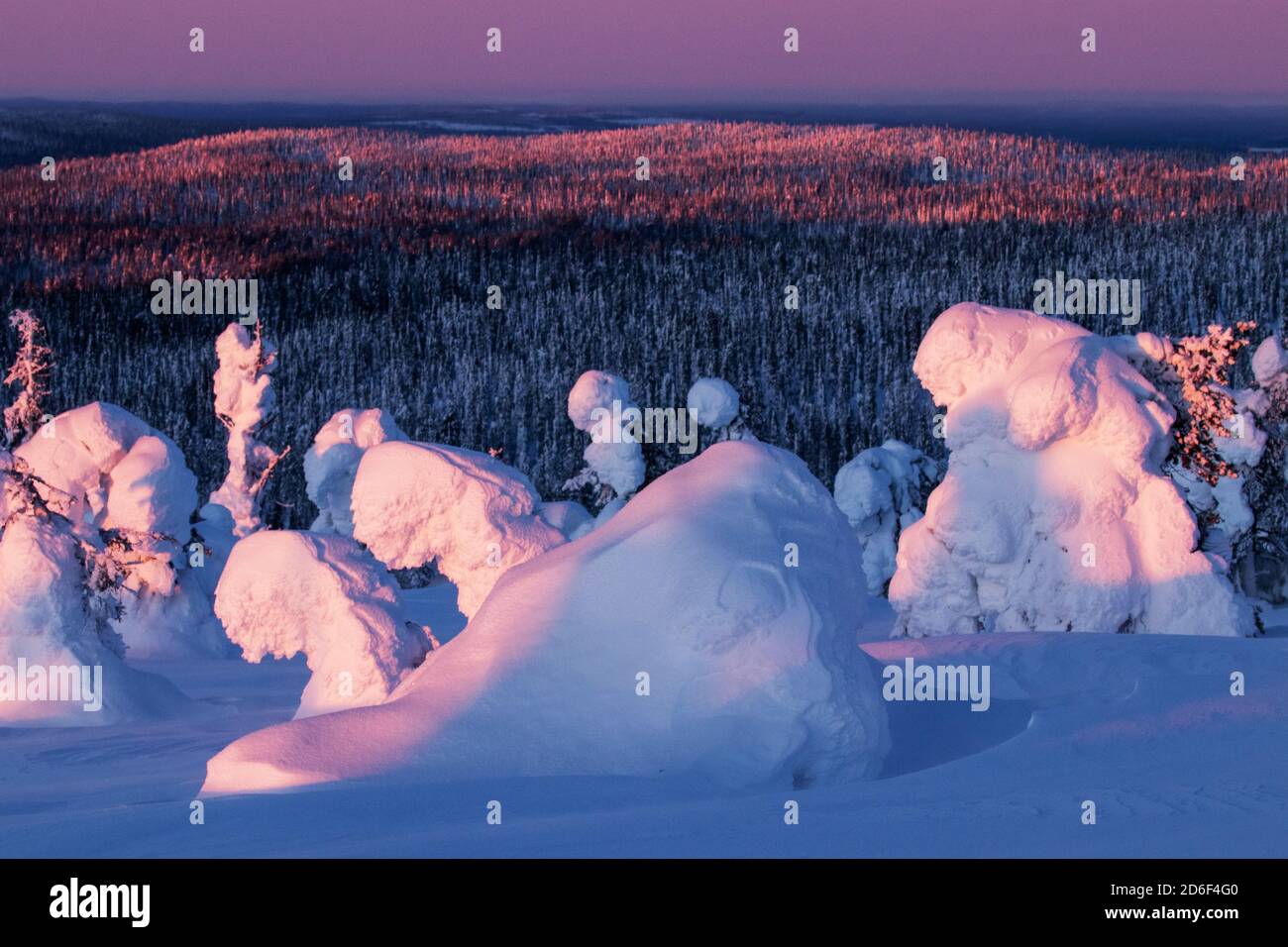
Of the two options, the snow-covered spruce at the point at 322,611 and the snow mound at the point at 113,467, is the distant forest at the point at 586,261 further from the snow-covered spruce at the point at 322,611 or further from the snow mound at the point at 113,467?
the snow-covered spruce at the point at 322,611

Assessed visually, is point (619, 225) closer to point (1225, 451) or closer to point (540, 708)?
point (1225, 451)

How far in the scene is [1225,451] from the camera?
24.9 m

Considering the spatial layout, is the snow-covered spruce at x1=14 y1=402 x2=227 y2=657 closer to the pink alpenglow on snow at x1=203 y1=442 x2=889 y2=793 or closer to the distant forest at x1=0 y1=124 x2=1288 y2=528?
the pink alpenglow on snow at x1=203 y1=442 x2=889 y2=793

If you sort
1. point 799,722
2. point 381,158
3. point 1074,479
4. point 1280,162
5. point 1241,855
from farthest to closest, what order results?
point 381,158, point 1280,162, point 1074,479, point 799,722, point 1241,855

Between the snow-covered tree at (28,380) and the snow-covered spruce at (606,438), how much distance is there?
7908 mm

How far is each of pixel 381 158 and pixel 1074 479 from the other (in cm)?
17670

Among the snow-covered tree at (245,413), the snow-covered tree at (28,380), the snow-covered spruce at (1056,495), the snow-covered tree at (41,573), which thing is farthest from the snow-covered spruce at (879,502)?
the snow-covered tree at (41,573)

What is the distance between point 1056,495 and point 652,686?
907 centimetres

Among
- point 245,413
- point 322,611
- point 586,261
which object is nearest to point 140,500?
point 245,413

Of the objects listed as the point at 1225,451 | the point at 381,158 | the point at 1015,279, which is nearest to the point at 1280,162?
the point at 1015,279

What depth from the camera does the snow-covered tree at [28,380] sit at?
21.0 m

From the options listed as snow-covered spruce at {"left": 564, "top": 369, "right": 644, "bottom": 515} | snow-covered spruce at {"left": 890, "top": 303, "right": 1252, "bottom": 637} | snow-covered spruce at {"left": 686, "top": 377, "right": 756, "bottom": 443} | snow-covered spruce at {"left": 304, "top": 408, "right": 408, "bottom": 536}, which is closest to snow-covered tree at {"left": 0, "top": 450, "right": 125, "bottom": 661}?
snow-covered spruce at {"left": 890, "top": 303, "right": 1252, "bottom": 637}

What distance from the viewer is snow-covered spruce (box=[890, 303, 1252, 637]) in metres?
16.8

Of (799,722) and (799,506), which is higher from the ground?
(799,506)
